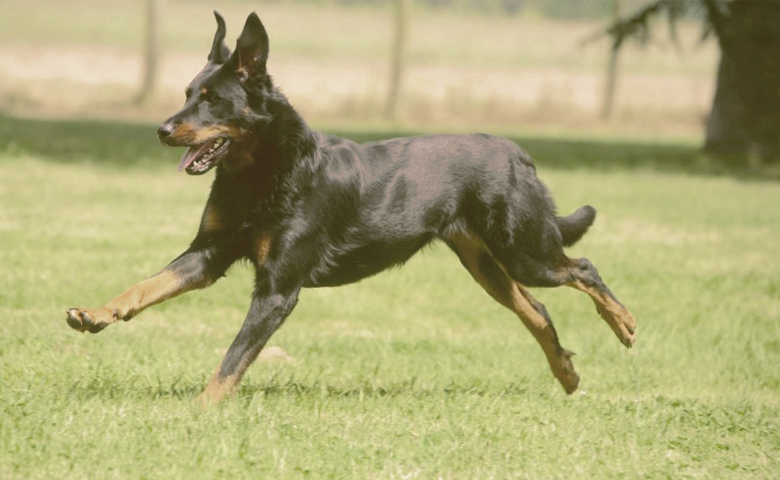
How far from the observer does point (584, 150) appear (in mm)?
24234

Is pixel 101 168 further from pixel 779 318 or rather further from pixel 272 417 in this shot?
pixel 272 417

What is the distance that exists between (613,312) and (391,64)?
75.6 ft

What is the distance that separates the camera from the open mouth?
5867 millimetres

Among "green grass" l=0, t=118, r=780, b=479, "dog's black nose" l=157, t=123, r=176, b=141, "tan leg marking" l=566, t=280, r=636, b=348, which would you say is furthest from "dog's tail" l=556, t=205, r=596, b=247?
"dog's black nose" l=157, t=123, r=176, b=141

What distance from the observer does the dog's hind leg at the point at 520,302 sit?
→ 7.08 meters

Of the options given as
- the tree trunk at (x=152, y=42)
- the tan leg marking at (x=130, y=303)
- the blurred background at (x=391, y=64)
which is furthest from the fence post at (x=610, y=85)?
the tan leg marking at (x=130, y=303)

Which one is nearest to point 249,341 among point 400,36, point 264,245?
point 264,245

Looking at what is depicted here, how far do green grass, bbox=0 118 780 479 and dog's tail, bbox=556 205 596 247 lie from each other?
2.84ft

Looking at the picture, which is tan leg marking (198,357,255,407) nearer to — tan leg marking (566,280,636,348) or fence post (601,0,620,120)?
tan leg marking (566,280,636,348)

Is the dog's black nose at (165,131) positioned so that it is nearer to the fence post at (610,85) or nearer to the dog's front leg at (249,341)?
the dog's front leg at (249,341)

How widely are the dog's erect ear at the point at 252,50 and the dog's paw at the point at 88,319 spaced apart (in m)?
1.29

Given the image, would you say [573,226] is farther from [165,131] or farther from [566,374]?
[165,131]

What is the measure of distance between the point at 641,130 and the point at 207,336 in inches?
1010

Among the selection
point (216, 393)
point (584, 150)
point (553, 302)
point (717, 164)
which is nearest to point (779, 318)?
point (553, 302)
